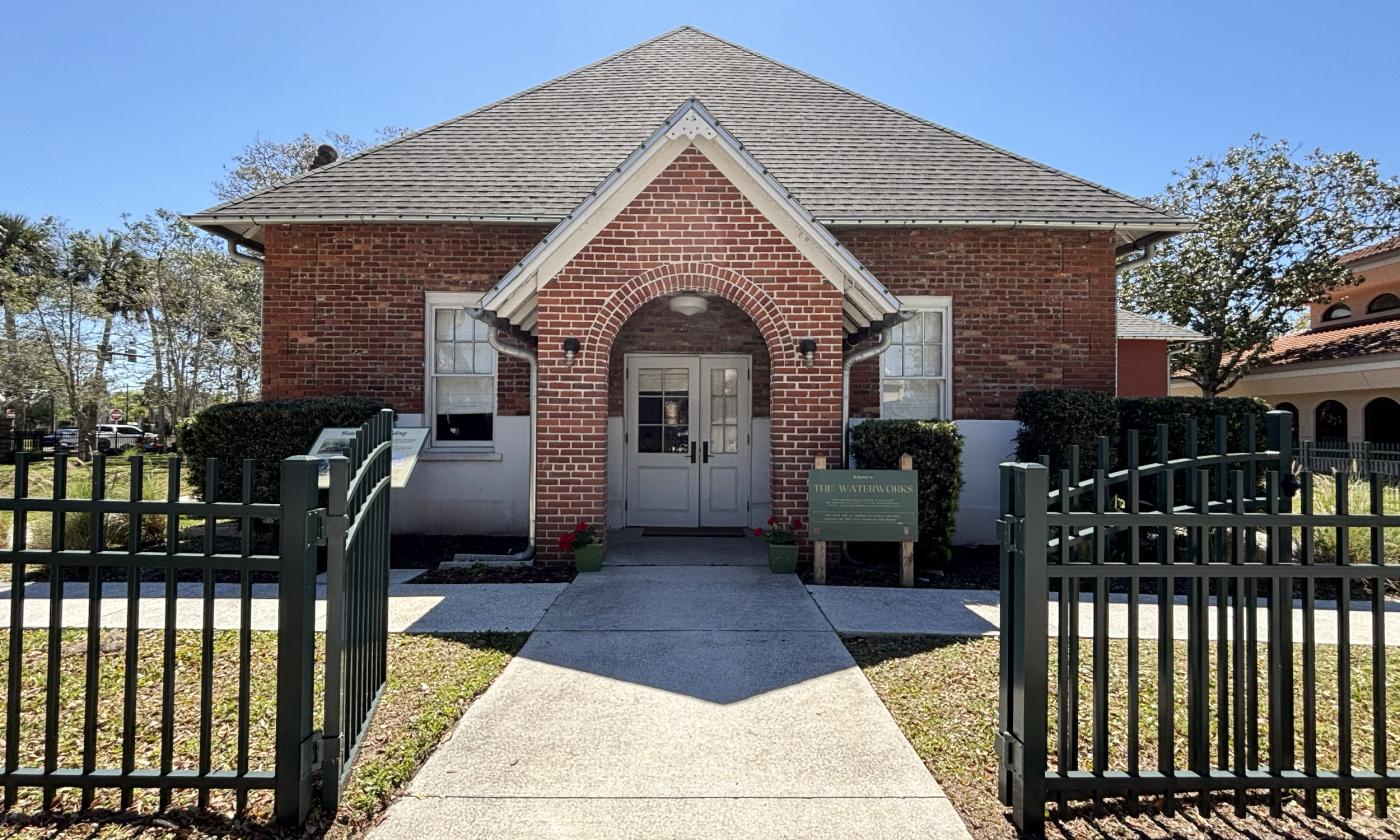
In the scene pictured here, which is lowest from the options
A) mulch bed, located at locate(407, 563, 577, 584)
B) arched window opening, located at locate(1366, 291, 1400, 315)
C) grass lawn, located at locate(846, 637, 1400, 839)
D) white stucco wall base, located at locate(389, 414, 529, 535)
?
grass lawn, located at locate(846, 637, 1400, 839)

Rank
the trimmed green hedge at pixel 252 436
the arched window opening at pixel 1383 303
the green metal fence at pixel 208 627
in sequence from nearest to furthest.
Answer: the green metal fence at pixel 208 627 < the trimmed green hedge at pixel 252 436 < the arched window opening at pixel 1383 303

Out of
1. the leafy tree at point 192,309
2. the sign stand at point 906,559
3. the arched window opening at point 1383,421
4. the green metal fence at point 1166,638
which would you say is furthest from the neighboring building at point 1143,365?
the leafy tree at point 192,309

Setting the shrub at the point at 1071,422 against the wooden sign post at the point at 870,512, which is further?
the shrub at the point at 1071,422

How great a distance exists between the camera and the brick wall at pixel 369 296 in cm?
926

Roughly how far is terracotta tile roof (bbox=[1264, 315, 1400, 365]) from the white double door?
20.4m

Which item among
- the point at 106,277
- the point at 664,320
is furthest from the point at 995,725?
the point at 106,277

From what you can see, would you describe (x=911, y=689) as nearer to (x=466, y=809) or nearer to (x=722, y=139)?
(x=466, y=809)

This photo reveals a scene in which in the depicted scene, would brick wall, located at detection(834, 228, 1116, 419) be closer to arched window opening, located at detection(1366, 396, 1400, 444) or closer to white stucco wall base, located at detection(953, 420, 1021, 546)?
white stucco wall base, located at detection(953, 420, 1021, 546)

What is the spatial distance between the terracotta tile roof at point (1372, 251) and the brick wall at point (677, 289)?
2487 cm

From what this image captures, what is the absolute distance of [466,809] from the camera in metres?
2.92

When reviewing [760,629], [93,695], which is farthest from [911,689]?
[93,695]

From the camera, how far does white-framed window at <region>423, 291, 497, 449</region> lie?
30.8 ft

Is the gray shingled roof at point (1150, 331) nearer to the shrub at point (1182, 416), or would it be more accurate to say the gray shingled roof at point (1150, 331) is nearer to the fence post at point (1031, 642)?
the shrub at point (1182, 416)

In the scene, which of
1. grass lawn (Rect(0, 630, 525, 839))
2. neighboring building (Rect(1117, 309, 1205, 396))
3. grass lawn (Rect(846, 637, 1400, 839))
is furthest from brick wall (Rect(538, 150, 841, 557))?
neighboring building (Rect(1117, 309, 1205, 396))
